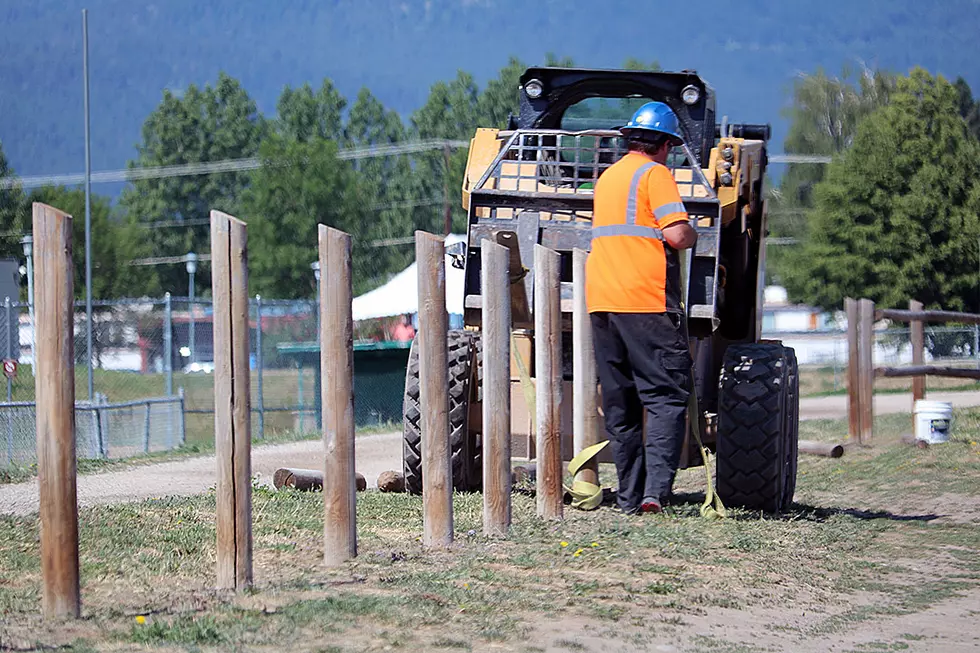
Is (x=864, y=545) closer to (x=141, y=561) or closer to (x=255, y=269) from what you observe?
(x=141, y=561)

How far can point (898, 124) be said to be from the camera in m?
52.1

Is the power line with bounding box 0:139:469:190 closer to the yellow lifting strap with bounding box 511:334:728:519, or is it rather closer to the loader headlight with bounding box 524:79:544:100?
the loader headlight with bounding box 524:79:544:100

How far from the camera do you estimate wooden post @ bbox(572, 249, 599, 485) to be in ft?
28.4

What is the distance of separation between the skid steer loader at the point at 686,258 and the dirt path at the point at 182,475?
2584 millimetres

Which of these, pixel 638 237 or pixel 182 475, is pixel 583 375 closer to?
pixel 638 237

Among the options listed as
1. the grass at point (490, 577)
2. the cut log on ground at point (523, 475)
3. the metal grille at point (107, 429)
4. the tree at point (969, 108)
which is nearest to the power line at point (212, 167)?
the tree at point (969, 108)

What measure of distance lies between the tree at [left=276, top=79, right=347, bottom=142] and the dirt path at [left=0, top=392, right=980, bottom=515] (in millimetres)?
68482

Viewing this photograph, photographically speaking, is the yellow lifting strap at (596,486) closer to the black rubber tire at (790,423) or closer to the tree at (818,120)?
the black rubber tire at (790,423)

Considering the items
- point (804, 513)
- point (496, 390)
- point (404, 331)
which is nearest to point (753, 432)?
point (804, 513)

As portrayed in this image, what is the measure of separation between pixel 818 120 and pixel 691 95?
192ft

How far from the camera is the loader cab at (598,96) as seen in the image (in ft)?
33.2

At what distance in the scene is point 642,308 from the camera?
835cm

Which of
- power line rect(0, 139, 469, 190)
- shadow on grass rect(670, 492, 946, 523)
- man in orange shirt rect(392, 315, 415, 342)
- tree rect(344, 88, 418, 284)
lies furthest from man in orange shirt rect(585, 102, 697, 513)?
tree rect(344, 88, 418, 284)

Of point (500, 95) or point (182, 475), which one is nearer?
point (182, 475)
